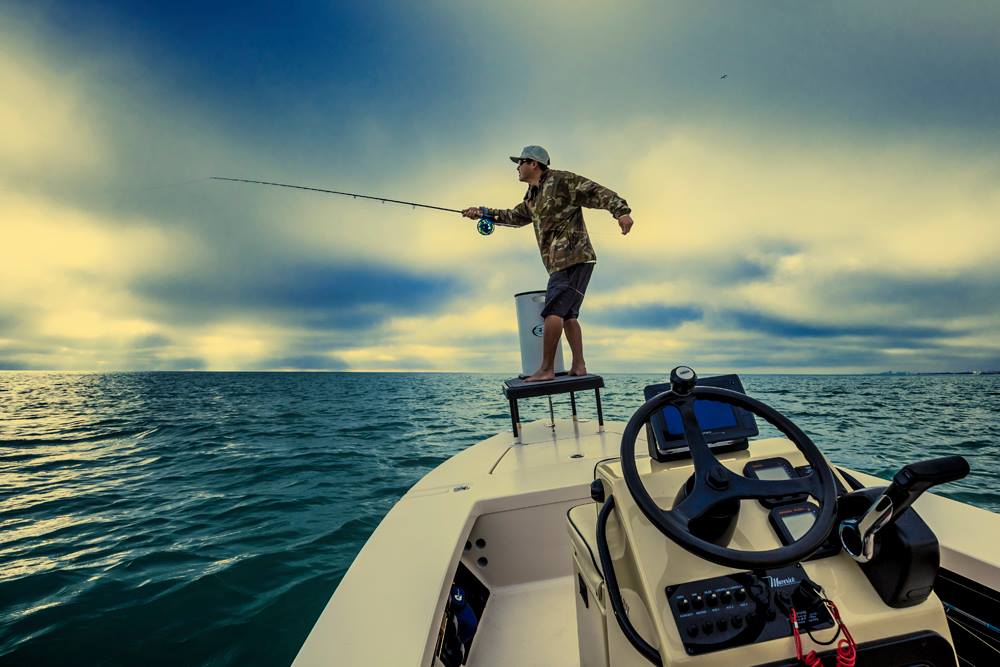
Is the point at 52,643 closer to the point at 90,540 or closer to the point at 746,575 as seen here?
the point at 90,540

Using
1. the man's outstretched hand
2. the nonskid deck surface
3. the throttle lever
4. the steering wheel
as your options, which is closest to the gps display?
the steering wheel

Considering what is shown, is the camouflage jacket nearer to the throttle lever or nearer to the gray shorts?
the gray shorts

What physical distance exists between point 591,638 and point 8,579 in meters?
3.89

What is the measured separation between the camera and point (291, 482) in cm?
480

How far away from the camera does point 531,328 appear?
340 cm

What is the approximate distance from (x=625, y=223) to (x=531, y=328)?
101 cm

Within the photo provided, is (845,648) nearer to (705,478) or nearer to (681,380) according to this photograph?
(705,478)

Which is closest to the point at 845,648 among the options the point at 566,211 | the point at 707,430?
the point at 707,430

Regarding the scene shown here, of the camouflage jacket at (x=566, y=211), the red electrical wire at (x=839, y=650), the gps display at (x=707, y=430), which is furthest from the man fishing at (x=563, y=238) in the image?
the red electrical wire at (x=839, y=650)

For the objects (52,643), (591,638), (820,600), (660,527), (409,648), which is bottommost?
(52,643)

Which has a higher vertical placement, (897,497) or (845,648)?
(897,497)

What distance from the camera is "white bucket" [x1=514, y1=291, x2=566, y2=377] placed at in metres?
3.38

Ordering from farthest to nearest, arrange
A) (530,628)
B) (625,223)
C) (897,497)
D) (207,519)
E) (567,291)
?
(207,519)
(567,291)
(625,223)
(530,628)
(897,497)

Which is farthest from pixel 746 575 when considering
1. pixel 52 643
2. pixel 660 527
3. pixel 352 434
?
pixel 352 434
